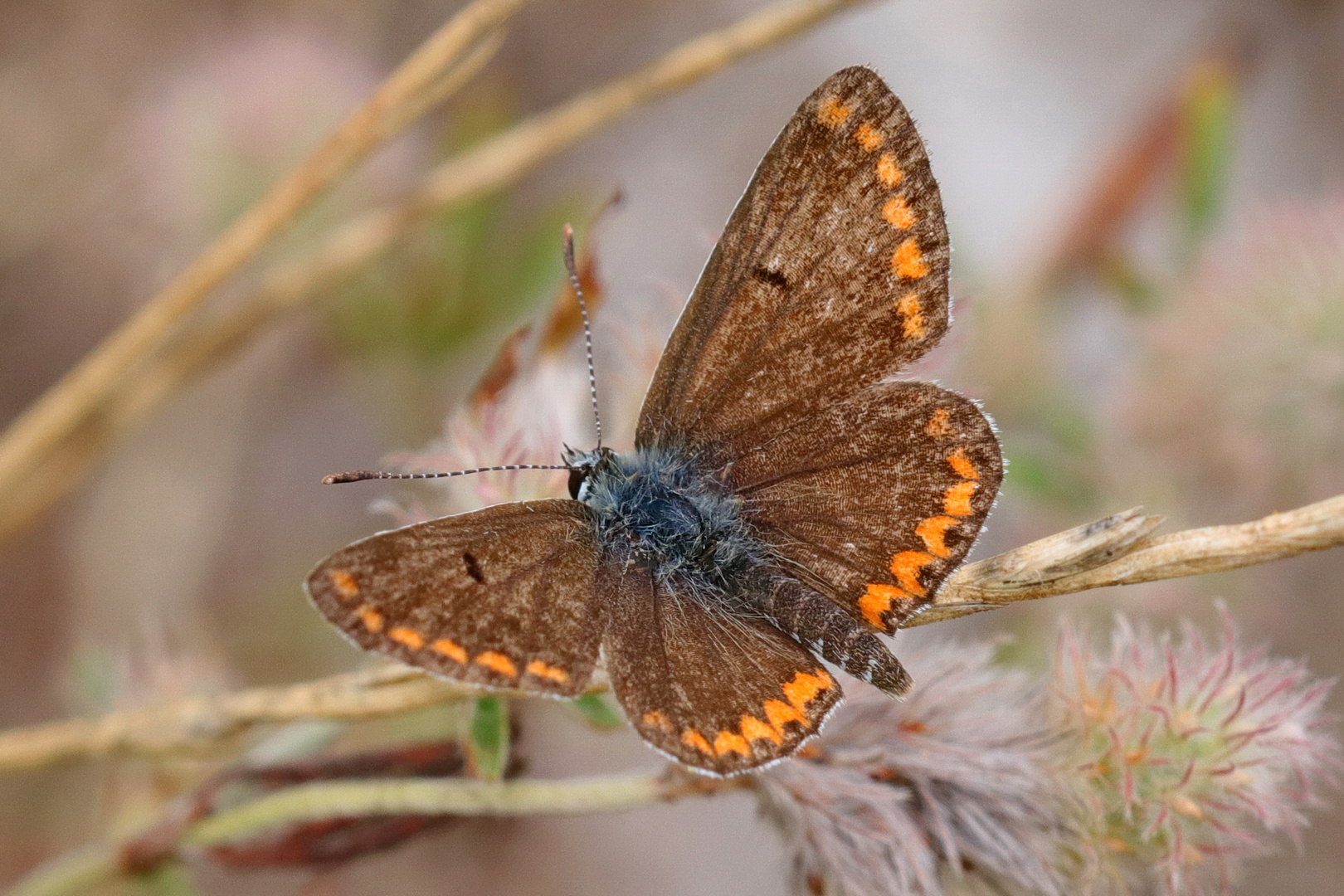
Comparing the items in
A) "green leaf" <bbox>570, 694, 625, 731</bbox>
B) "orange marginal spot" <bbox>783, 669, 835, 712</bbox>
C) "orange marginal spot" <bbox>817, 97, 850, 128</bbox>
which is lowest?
"orange marginal spot" <bbox>783, 669, 835, 712</bbox>

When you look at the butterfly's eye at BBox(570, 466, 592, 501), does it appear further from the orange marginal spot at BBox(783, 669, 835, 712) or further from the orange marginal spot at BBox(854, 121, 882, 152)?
the orange marginal spot at BBox(854, 121, 882, 152)

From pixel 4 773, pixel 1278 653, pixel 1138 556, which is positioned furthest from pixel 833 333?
pixel 1278 653

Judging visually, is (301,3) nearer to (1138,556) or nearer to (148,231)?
(148,231)

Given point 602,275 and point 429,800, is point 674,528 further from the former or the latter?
point 602,275

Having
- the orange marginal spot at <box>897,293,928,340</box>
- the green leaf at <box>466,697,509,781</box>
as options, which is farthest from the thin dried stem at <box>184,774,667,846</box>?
the orange marginal spot at <box>897,293,928,340</box>

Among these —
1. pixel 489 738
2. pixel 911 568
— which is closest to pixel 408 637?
pixel 489 738

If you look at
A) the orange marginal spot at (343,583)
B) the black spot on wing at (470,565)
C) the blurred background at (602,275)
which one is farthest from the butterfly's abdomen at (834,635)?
the blurred background at (602,275)
